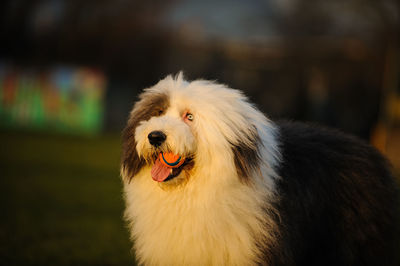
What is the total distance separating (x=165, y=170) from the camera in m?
3.35

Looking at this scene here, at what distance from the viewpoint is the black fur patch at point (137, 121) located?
3564 millimetres

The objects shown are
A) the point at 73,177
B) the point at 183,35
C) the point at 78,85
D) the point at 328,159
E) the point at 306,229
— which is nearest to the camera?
the point at 306,229

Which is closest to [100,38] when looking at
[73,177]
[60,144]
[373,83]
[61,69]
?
[61,69]

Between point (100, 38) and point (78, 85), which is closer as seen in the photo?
point (78, 85)

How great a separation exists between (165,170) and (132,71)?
80.0 feet

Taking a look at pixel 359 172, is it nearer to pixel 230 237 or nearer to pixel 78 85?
pixel 230 237

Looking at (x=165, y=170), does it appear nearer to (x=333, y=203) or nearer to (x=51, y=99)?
(x=333, y=203)

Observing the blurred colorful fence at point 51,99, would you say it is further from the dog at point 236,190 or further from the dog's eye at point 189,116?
the dog's eye at point 189,116

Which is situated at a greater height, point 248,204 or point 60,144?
point 248,204

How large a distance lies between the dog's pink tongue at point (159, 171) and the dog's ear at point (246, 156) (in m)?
0.46

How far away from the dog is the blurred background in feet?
13.4

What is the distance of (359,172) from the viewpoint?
4.00 metres

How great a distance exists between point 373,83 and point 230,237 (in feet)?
74.3

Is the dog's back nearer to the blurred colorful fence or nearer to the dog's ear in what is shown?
the dog's ear
